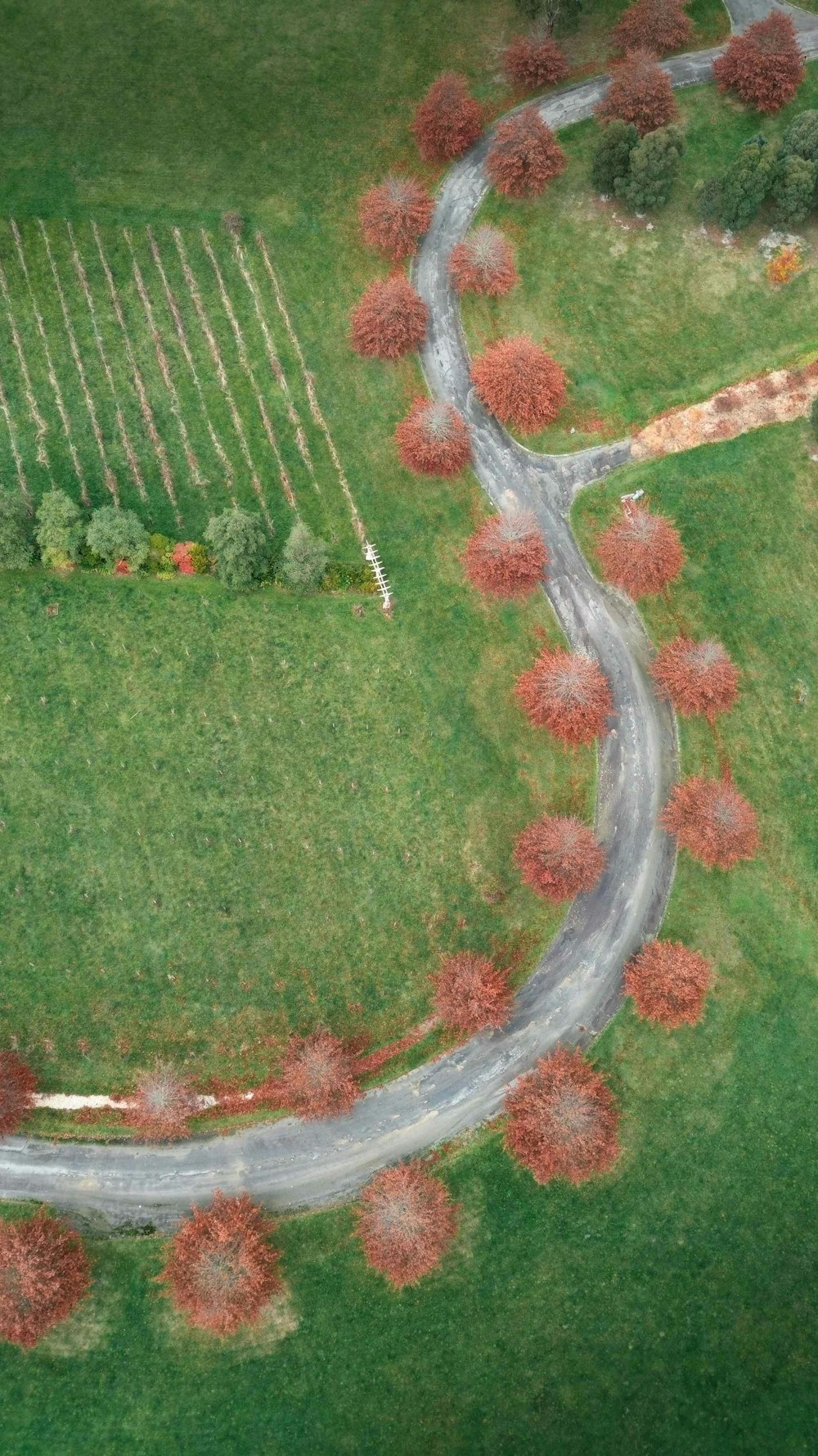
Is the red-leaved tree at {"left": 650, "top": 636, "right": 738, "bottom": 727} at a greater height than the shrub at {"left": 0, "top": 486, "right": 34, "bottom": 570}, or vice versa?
the shrub at {"left": 0, "top": 486, "right": 34, "bottom": 570}

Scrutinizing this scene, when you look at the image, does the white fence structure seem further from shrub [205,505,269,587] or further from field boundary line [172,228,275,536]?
shrub [205,505,269,587]

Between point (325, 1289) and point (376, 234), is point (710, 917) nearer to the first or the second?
point (325, 1289)

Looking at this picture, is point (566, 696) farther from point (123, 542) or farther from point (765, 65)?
point (765, 65)

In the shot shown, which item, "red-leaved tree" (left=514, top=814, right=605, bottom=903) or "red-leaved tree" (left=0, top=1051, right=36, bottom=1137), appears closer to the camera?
"red-leaved tree" (left=0, top=1051, right=36, bottom=1137)

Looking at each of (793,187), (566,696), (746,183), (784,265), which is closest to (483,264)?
(746,183)

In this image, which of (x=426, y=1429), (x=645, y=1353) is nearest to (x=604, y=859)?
(x=645, y=1353)

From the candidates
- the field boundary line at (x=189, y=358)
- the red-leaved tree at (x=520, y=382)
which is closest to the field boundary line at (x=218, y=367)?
the field boundary line at (x=189, y=358)

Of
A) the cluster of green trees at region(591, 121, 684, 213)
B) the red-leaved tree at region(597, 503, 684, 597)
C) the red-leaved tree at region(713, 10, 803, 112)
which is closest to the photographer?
the red-leaved tree at region(597, 503, 684, 597)

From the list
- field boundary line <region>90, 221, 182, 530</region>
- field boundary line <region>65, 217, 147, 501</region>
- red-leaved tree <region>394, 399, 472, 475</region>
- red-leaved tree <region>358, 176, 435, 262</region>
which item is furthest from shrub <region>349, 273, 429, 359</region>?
field boundary line <region>65, 217, 147, 501</region>

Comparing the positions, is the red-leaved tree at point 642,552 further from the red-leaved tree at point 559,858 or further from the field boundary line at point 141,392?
the field boundary line at point 141,392
